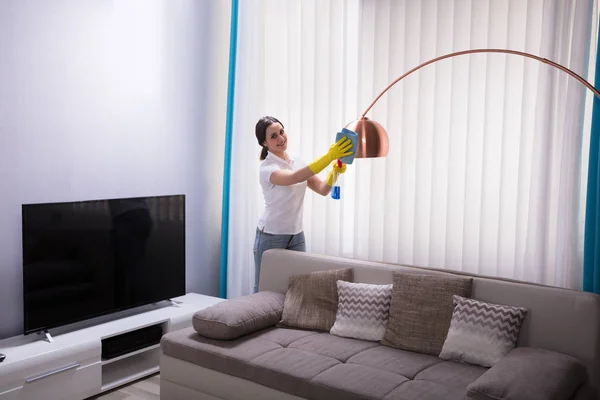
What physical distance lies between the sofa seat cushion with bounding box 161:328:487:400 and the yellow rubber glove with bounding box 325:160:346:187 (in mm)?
1043

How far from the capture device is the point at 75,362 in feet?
10.8

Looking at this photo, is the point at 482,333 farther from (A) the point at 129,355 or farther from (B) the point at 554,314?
(A) the point at 129,355

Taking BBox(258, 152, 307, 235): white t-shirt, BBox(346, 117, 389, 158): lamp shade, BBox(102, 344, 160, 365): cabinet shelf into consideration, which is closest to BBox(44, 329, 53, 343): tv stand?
BBox(102, 344, 160, 365): cabinet shelf

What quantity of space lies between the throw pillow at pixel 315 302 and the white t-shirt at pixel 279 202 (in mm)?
562

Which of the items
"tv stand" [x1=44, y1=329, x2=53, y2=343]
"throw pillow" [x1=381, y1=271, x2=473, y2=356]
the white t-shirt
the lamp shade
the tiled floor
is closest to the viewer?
"throw pillow" [x1=381, y1=271, x2=473, y2=356]

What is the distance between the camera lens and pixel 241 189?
4.69m

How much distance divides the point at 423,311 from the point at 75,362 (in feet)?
6.10

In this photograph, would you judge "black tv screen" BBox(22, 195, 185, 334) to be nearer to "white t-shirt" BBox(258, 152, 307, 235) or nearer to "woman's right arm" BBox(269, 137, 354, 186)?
"white t-shirt" BBox(258, 152, 307, 235)

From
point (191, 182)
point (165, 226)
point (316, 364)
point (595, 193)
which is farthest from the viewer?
point (191, 182)

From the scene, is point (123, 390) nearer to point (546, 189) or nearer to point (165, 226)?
point (165, 226)

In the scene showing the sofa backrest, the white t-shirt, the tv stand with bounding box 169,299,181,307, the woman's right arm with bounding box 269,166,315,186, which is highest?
the woman's right arm with bounding box 269,166,315,186

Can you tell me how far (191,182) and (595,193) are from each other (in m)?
2.77

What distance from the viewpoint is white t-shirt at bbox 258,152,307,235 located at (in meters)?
3.90

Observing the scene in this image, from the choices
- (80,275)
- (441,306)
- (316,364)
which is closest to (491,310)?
(441,306)
